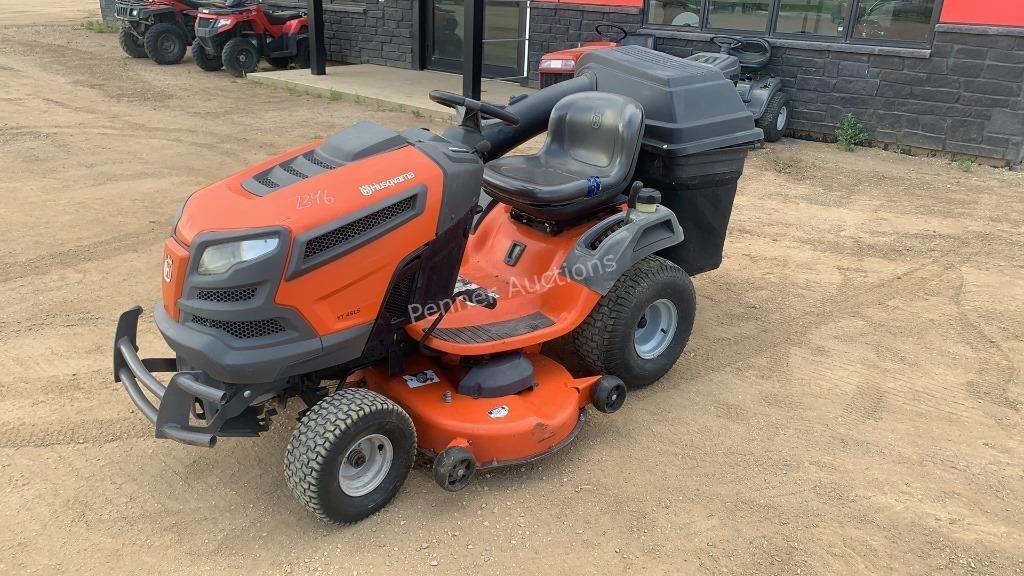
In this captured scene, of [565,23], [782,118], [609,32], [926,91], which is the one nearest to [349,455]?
[782,118]

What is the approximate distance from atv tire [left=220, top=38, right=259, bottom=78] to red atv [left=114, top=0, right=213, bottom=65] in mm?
1261

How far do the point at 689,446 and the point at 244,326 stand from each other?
5.83ft

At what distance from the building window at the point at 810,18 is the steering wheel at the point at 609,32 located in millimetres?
378

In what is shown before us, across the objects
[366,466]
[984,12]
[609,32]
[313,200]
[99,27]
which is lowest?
[366,466]

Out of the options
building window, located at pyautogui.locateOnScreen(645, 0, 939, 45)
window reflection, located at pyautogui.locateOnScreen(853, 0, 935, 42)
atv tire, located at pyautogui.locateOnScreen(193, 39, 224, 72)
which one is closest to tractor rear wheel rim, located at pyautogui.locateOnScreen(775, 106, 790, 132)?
building window, located at pyautogui.locateOnScreen(645, 0, 939, 45)

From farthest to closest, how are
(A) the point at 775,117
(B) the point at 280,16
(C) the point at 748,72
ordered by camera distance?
(B) the point at 280,16
(C) the point at 748,72
(A) the point at 775,117

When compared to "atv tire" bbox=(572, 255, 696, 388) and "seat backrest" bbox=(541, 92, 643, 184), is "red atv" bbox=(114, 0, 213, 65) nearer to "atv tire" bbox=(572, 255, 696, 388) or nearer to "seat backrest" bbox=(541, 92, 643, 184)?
"seat backrest" bbox=(541, 92, 643, 184)

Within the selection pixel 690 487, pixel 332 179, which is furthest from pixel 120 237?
pixel 690 487

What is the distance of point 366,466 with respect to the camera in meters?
2.61

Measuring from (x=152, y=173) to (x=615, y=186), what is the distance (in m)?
4.81

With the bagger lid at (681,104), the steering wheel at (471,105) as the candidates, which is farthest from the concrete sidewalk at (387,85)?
the steering wheel at (471,105)

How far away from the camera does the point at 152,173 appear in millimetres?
6523

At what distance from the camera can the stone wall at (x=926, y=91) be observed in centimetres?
712

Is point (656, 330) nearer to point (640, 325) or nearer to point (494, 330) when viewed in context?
point (640, 325)
